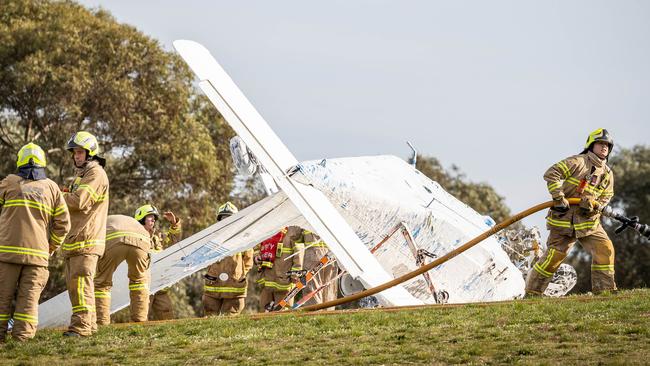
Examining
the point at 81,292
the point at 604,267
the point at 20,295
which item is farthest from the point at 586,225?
the point at 20,295

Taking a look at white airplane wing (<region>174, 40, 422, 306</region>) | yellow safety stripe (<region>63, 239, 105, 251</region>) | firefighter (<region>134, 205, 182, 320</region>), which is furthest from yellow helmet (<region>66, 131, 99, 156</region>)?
firefighter (<region>134, 205, 182, 320</region>)

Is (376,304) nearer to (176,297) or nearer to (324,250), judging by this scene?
(324,250)

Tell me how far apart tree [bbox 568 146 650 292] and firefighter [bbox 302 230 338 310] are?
25381mm

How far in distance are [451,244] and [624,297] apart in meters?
3.51

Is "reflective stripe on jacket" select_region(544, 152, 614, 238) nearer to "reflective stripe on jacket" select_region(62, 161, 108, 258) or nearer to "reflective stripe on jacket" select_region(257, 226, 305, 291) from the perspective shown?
"reflective stripe on jacket" select_region(257, 226, 305, 291)

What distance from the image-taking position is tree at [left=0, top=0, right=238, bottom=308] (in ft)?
101

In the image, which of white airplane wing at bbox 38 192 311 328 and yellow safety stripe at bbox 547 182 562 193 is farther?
white airplane wing at bbox 38 192 311 328

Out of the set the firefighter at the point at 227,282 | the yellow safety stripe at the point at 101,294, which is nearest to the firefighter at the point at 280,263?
the firefighter at the point at 227,282

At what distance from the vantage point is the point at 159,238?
61.9 feet

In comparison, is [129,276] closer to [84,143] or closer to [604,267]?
[84,143]

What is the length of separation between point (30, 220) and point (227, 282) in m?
7.21

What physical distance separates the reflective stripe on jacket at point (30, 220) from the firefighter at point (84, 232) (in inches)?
9.5

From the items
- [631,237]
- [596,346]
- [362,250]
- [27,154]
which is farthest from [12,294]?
[631,237]

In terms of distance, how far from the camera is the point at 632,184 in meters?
46.1
